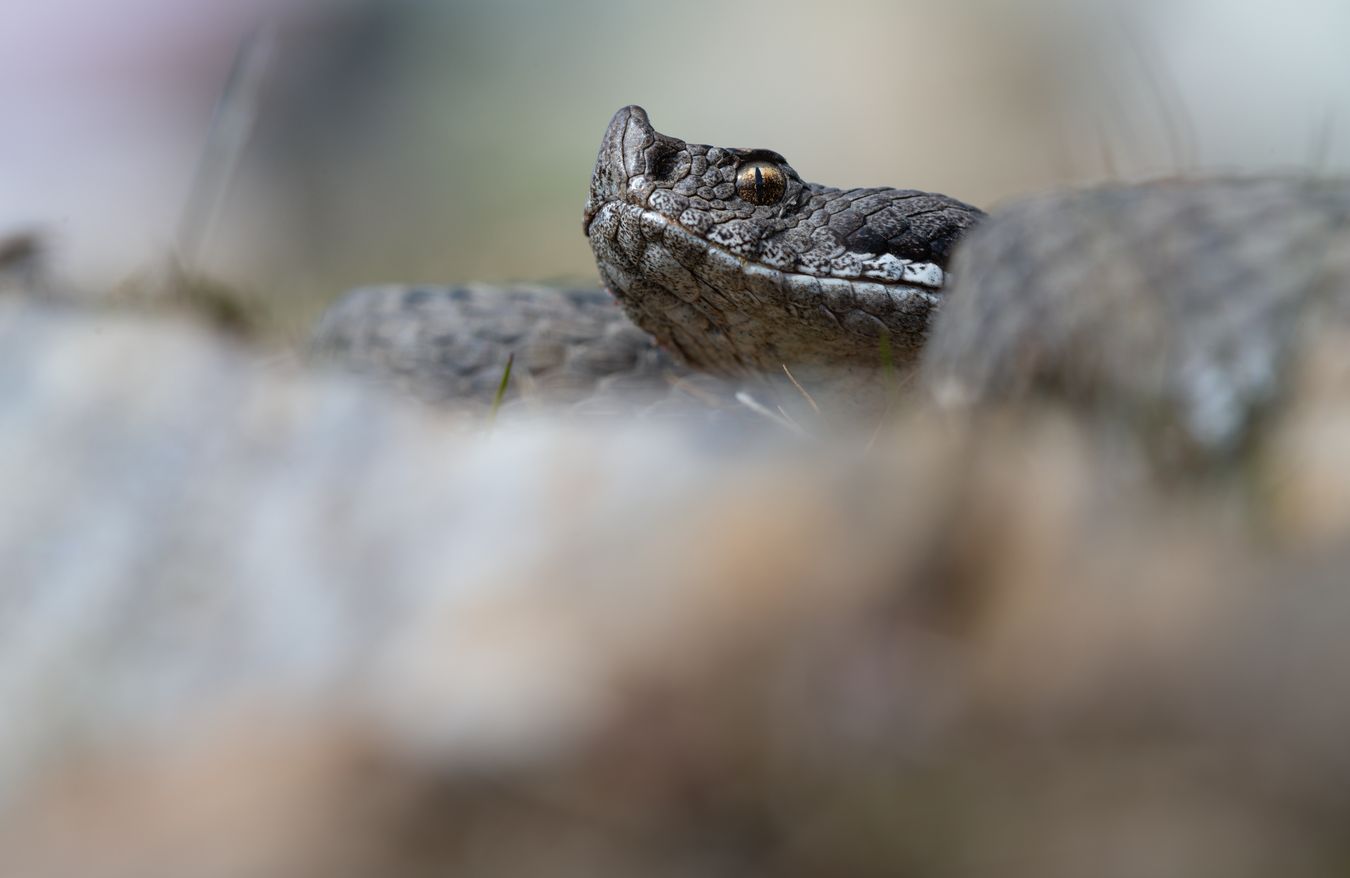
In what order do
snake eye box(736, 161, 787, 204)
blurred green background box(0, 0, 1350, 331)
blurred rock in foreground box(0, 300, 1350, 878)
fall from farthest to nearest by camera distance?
blurred green background box(0, 0, 1350, 331) → snake eye box(736, 161, 787, 204) → blurred rock in foreground box(0, 300, 1350, 878)

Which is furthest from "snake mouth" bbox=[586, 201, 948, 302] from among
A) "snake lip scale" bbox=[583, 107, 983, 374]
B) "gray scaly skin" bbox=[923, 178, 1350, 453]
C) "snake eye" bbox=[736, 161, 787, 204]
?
"gray scaly skin" bbox=[923, 178, 1350, 453]

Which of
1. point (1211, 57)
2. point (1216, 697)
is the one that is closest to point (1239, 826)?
point (1216, 697)

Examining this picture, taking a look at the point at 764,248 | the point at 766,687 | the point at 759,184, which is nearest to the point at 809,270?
the point at 764,248

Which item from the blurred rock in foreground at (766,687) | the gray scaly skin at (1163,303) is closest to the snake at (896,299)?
the gray scaly skin at (1163,303)

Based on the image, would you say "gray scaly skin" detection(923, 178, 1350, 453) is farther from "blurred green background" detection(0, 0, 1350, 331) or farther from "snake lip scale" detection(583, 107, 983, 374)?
"blurred green background" detection(0, 0, 1350, 331)

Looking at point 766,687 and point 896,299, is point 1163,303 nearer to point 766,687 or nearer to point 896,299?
point 766,687

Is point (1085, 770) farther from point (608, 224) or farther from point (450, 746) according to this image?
point (608, 224)

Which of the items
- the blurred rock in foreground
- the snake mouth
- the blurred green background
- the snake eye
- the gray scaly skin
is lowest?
the blurred rock in foreground
